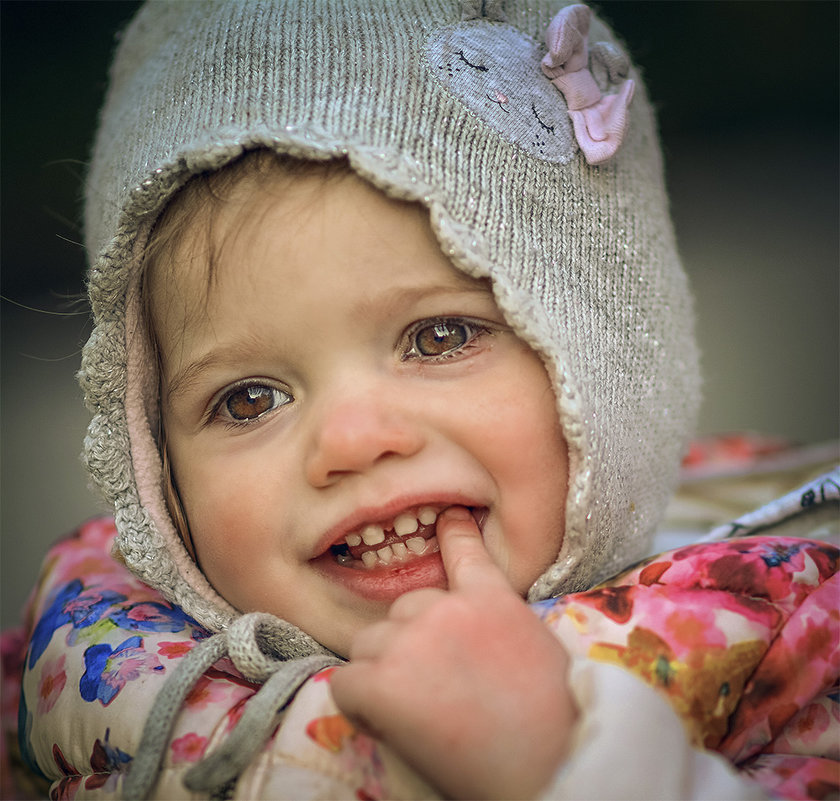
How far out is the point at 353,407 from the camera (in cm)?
82

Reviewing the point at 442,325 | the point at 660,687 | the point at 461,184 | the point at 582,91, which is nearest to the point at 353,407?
the point at 442,325

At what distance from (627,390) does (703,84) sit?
1949 millimetres

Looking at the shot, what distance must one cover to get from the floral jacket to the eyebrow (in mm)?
292

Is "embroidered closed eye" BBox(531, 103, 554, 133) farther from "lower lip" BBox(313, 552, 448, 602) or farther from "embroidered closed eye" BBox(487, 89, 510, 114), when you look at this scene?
"lower lip" BBox(313, 552, 448, 602)

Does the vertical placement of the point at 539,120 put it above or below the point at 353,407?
above

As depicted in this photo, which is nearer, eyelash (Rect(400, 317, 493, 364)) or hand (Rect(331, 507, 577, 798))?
hand (Rect(331, 507, 577, 798))

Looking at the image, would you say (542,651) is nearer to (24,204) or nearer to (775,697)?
(775,697)

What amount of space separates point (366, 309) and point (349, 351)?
45 millimetres

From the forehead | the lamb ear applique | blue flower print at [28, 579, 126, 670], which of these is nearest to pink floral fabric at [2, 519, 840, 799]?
blue flower print at [28, 579, 126, 670]

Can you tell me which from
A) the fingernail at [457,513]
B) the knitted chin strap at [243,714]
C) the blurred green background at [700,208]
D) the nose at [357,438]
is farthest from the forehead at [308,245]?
the blurred green background at [700,208]

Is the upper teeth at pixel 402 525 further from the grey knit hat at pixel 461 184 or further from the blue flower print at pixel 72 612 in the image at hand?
the blue flower print at pixel 72 612

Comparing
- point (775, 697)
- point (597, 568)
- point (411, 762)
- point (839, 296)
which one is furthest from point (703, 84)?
point (411, 762)

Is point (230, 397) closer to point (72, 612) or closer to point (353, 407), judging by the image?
point (353, 407)

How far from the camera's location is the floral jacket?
0.58m
